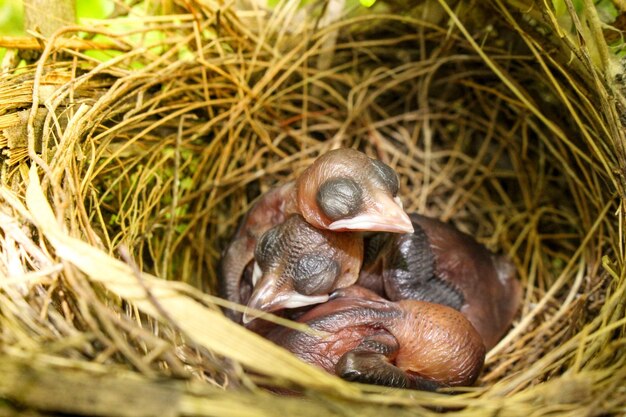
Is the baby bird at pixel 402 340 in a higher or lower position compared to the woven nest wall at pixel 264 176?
lower

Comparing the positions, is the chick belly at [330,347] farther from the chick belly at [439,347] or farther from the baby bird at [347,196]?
the baby bird at [347,196]

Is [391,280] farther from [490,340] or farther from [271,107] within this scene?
[271,107]

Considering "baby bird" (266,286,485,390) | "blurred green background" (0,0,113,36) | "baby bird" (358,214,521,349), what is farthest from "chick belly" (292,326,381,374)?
"blurred green background" (0,0,113,36)

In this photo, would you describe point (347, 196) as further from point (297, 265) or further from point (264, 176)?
point (264, 176)

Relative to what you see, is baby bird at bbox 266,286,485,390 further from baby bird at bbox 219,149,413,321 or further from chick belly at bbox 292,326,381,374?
baby bird at bbox 219,149,413,321

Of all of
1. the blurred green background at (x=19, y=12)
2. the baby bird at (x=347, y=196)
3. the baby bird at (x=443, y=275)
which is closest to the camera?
the baby bird at (x=347, y=196)

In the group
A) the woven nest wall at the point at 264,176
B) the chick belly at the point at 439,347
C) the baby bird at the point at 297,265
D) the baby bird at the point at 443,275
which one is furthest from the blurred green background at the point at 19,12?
the chick belly at the point at 439,347

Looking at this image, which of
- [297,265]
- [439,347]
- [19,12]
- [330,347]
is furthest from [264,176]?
[19,12]
